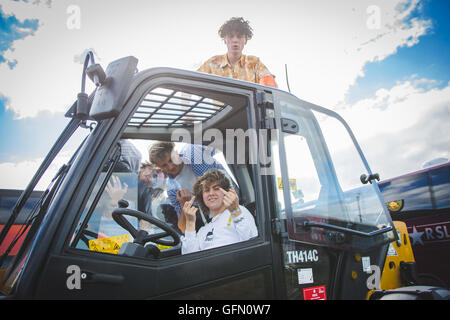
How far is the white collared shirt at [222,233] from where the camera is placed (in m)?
1.76

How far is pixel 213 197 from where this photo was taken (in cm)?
212

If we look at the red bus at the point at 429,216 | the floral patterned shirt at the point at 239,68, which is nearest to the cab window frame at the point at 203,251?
the floral patterned shirt at the point at 239,68

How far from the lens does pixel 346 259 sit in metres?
1.86

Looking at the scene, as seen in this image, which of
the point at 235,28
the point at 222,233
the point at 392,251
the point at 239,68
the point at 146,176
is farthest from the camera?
the point at 235,28

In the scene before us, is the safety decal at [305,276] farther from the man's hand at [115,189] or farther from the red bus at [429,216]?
the red bus at [429,216]

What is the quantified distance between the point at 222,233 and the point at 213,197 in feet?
1.16

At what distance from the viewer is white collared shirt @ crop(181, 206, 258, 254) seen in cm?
176

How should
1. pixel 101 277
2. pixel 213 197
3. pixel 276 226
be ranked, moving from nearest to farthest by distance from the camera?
pixel 101 277 → pixel 276 226 → pixel 213 197

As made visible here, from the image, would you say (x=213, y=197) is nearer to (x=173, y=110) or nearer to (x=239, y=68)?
(x=173, y=110)

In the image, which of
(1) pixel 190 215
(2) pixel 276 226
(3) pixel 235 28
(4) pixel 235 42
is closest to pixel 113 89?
(1) pixel 190 215
